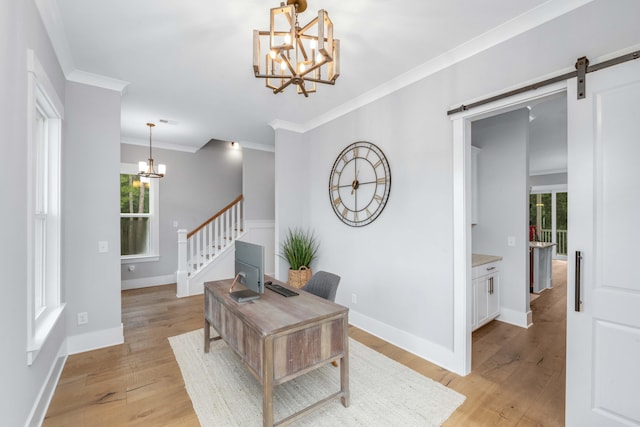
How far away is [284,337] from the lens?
1657 mm

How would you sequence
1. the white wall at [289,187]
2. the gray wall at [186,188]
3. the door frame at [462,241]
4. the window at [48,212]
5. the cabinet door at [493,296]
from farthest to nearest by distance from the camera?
1. the gray wall at [186,188]
2. the white wall at [289,187]
3. the cabinet door at [493,296]
4. the door frame at [462,241]
5. the window at [48,212]

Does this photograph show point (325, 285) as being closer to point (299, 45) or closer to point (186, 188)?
point (299, 45)

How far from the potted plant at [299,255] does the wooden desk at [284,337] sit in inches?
66.0

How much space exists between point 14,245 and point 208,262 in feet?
11.9

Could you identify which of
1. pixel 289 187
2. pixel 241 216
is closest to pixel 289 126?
pixel 289 187

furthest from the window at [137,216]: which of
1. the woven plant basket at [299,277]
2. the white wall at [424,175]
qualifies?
the white wall at [424,175]

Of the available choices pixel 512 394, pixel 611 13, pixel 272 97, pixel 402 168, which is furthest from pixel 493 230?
pixel 272 97

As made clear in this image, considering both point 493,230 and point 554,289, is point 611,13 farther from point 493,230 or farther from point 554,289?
point 554,289

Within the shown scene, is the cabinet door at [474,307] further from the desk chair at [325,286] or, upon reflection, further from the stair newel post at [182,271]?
the stair newel post at [182,271]

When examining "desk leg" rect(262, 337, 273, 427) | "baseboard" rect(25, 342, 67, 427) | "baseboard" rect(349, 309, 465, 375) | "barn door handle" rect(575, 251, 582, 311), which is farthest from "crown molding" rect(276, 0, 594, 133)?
"baseboard" rect(25, 342, 67, 427)

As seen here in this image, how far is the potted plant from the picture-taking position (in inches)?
152

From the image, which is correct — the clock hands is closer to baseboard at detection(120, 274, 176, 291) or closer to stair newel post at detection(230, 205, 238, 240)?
stair newel post at detection(230, 205, 238, 240)

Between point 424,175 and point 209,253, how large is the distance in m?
4.09

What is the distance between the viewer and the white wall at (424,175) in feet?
5.94
